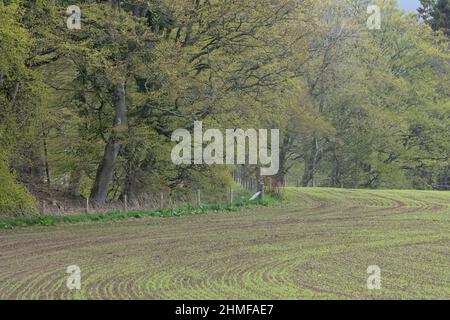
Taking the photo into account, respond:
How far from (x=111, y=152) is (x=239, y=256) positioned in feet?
41.7

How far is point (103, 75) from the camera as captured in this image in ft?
78.8

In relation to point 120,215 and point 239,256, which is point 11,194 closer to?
point 120,215

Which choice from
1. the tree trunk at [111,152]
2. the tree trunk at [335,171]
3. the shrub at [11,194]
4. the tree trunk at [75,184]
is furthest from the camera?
the tree trunk at [335,171]

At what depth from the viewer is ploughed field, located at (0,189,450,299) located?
11.2 metres

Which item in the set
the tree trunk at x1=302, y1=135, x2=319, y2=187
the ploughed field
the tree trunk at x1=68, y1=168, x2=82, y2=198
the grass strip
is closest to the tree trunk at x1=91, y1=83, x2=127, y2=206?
the grass strip

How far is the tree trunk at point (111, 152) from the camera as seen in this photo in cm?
2605

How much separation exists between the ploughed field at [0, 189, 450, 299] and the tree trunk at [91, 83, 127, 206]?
466cm

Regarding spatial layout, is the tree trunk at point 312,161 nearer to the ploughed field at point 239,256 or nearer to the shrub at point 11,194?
the ploughed field at point 239,256

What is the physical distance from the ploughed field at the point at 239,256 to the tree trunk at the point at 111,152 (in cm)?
466

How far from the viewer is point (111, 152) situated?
87.5ft

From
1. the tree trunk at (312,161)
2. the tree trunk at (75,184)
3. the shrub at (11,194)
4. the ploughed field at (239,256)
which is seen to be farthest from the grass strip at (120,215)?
the tree trunk at (312,161)

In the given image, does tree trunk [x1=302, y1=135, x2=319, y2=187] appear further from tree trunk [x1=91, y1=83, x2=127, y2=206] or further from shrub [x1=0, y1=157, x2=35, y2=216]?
shrub [x1=0, y1=157, x2=35, y2=216]

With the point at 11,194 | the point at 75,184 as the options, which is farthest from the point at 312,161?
the point at 11,194

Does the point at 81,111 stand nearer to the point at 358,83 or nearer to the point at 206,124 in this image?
the point at 206,124
